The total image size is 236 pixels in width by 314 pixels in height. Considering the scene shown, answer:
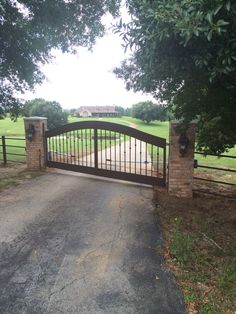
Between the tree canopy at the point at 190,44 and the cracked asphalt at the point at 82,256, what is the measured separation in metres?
2.55

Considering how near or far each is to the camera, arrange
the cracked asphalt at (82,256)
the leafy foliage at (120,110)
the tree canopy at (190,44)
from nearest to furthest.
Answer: the tree canopy at (190,44), the cracked asphalt at (82,256), the leafy foliage at (120,110)

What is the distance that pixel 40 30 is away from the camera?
10.9m

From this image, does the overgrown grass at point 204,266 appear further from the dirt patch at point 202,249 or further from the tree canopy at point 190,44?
the tree canopy at point 190,44

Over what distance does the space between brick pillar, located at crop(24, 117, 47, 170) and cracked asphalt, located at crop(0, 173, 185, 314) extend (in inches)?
123

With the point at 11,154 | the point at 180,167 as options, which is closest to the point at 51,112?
the point at 11,154

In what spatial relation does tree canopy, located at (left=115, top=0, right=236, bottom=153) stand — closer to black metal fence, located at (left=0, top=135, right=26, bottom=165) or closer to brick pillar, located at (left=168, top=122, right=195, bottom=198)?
brick pillar, located at (left=168, top=122, right=195, bottom=198)

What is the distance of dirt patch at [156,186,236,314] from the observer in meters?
3.34

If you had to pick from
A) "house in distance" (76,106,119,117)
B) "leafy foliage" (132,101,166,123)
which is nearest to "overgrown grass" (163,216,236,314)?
"leafy foliage" (132,101,166,123)

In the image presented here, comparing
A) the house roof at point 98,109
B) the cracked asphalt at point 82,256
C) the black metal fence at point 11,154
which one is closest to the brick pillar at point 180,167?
the cracked asphalt at point 82,256

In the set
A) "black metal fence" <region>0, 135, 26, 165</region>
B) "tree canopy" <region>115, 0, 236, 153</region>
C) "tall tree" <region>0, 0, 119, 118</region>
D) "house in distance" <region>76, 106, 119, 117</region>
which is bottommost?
"black metal fence" <region>0, 135, 26, 165</region>

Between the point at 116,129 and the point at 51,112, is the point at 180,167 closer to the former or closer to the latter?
the point at 116,129

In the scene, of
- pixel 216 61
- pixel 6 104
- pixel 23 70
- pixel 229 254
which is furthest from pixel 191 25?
pixel 6 104

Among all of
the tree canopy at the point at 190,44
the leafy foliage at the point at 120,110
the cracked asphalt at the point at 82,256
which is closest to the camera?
the tree canopy at the point at 190,44

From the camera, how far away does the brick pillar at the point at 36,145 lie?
10195 millimetres
